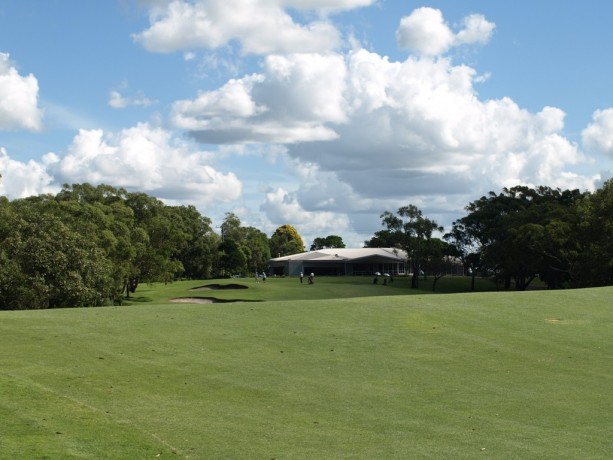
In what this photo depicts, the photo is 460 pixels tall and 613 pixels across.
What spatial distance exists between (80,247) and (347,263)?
94.7 metres

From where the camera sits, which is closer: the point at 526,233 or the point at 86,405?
the point at 86,405

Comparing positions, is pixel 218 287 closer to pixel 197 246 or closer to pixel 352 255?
pixel 197 246

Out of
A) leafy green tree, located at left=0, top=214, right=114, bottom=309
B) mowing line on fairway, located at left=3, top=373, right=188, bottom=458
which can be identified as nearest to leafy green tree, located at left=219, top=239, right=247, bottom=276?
leafy green tree, located at left=0, top=214, right=114, bottom=309

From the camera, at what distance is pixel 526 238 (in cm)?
8356

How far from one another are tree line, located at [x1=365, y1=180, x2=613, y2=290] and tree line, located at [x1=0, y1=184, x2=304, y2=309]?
122 feet

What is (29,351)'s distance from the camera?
2022cm

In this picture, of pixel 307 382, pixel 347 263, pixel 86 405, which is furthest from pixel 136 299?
pixel 347 263

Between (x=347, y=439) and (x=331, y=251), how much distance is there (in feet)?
451

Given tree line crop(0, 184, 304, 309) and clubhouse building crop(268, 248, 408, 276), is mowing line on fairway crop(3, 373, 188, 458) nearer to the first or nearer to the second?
tree line crop(0, 184, 304, 309)

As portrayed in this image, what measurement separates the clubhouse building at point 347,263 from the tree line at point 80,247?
64.0 m

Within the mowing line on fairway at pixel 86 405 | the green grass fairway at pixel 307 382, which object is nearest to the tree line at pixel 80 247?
the green grass fairway at pixel 307 382

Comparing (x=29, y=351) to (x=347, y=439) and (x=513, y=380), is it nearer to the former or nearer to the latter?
(x=347, y=439)

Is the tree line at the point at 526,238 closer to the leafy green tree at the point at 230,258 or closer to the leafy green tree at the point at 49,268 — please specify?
the leafy green tree at the point at 230,258

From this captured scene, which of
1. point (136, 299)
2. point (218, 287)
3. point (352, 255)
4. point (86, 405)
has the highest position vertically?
point (352, 255)
